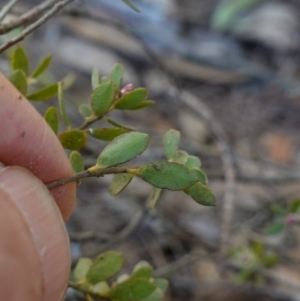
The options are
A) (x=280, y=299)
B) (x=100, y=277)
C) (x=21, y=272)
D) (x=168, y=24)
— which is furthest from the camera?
(x=168, y=24)

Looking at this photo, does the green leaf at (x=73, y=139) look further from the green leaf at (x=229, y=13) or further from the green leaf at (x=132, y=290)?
the green leaf at (x=229, y=13)

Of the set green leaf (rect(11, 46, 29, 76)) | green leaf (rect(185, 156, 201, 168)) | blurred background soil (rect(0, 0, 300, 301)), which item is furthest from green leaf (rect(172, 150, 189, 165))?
blurred background soil (rect(0, 0, 300, 301))

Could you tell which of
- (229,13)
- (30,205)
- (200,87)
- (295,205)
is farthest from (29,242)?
(229,13)

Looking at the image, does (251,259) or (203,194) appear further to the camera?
(251,259)

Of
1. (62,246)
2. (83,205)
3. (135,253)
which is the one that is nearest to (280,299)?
(135,253)

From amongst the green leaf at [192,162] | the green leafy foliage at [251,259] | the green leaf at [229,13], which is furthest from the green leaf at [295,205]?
the green leaf at [229,13]

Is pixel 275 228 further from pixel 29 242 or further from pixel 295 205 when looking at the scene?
pixel 29 242

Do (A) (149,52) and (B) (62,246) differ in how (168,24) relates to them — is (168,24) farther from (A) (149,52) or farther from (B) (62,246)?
(B) (62,246)
